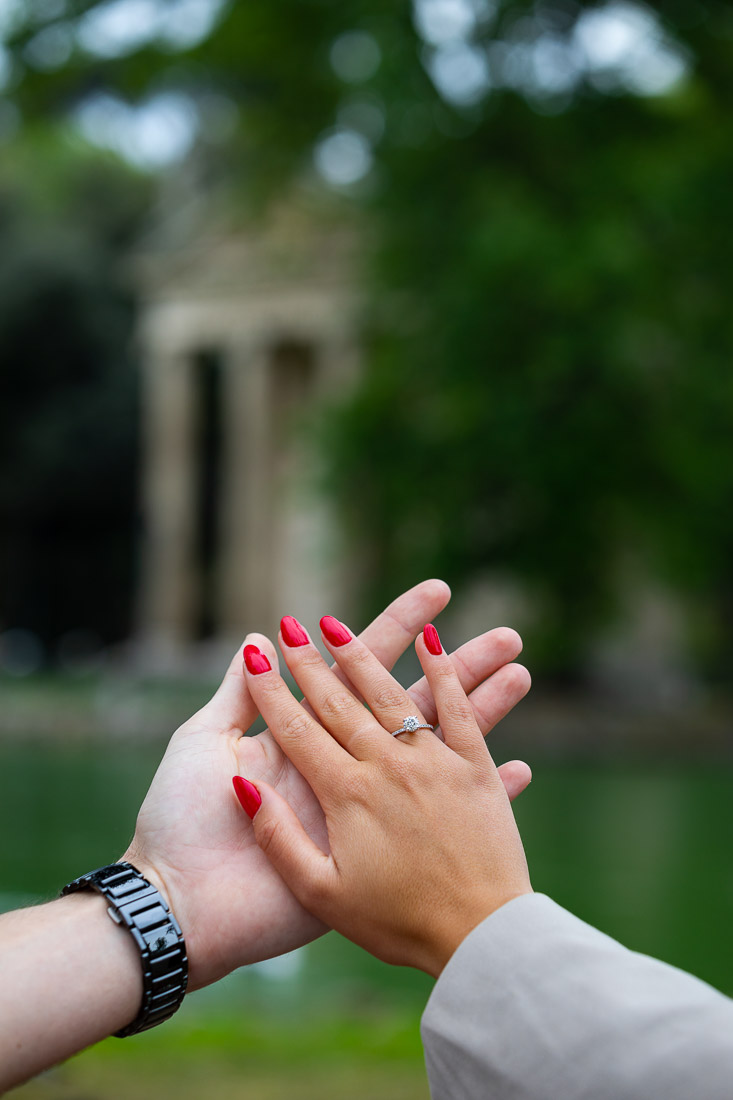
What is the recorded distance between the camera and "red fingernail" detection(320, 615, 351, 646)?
1.44 m

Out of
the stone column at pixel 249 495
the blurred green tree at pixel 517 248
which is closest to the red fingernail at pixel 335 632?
the blurred green tree at pixel 517 248

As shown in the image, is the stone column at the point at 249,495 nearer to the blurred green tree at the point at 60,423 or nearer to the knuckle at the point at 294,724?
the blurred green tree at the point at 60,423

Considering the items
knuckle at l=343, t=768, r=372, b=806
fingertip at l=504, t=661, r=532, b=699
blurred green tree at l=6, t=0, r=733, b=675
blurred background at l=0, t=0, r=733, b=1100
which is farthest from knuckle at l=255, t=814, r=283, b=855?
blurred green tree at l=6, t=0, r=733, b=675

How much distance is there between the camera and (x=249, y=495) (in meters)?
24.3

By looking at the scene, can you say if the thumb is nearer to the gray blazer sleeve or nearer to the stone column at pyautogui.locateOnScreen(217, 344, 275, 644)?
the gray blazer sleeve

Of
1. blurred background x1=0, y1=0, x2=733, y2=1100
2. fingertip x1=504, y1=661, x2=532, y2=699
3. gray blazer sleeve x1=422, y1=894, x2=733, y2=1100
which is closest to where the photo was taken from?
gray blazer sleeve x1=422, y1=894, x2=733, y2=1100

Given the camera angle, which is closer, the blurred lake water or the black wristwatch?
the black wristwatch

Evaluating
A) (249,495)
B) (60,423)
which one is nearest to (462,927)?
(249,495)

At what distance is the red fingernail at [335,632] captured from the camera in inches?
56.6

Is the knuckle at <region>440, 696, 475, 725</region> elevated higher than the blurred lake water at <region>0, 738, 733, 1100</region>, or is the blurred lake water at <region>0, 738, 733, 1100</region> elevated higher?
the knuckle at <region>440, 696, 475, 725</region>

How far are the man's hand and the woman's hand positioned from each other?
0.06 meters

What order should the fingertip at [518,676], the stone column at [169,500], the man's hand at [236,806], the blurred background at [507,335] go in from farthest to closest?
the stone column at [169,500] → the blurred background at [507,335] → the fingertip at [518,676] → the man's hand at [236,806]

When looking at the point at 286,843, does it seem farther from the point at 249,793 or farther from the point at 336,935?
the point at 336,935

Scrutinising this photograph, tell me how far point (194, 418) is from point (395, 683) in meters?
24.5
